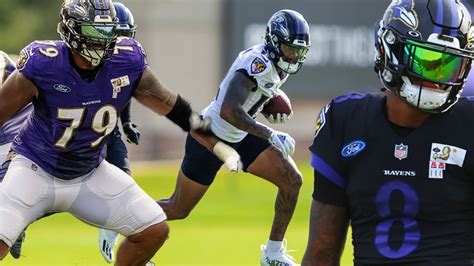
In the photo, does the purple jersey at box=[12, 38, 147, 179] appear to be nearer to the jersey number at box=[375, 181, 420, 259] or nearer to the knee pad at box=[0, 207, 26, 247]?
the knee pad at box=[0, 207, 26, 247]

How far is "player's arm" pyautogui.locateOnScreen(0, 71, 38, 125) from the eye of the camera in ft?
20.0

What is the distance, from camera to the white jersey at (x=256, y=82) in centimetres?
846

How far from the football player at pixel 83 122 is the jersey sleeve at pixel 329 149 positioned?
271 centimetres

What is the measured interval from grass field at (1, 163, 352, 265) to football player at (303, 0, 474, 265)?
17.0ft

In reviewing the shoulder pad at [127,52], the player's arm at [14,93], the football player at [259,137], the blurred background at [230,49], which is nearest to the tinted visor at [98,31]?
the shoulder pad at [127,52]

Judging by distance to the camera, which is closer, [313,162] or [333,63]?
[313,162]

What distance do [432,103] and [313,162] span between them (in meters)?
0.49

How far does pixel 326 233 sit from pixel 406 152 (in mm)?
408

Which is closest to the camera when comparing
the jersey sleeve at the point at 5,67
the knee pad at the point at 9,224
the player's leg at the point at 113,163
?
the knee pad at the point at 9,224

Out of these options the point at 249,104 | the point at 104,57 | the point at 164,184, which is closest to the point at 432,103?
the point at 104,57

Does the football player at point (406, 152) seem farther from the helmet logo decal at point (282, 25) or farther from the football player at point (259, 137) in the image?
the helmet logo decal at point (282, 25)

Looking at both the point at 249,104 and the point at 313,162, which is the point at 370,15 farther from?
the point at 313,162

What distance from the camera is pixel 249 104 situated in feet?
28.2

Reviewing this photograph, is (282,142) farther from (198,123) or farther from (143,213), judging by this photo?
(143,213)
